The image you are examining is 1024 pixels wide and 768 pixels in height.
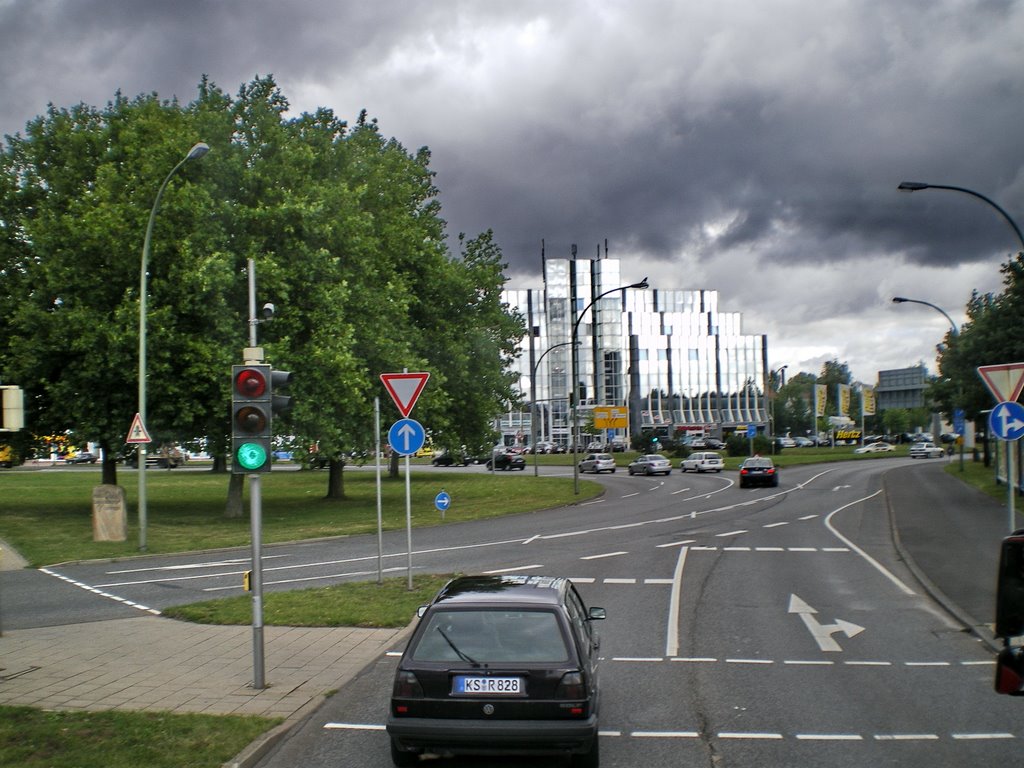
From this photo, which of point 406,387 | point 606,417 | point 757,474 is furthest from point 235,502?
point 606,417

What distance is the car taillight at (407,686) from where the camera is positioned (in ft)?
21.1

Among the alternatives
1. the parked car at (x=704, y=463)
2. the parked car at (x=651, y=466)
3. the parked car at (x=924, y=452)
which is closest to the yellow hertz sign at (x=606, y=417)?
the parked car at (x=704, y=463)

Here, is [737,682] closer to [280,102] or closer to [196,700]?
[196,700]

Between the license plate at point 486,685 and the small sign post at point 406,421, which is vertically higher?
the small sign post at point 406,421

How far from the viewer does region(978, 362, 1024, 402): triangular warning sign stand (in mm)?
13124

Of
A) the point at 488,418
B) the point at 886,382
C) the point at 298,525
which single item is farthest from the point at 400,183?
the point at 886,382

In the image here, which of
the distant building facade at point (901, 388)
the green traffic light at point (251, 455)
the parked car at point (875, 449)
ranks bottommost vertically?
the parked car at point (875, 449)

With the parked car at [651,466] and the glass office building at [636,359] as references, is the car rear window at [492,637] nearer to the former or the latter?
the parked car at [651,466]

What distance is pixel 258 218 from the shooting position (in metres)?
28.4

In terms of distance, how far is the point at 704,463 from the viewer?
212ft

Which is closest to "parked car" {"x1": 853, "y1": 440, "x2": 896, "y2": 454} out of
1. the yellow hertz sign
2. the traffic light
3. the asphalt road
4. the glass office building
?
the glass office building

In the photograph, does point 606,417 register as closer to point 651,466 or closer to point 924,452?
point 651,466

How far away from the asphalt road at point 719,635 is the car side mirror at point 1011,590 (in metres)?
3.05

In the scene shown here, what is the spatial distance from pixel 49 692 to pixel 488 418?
32.4m
